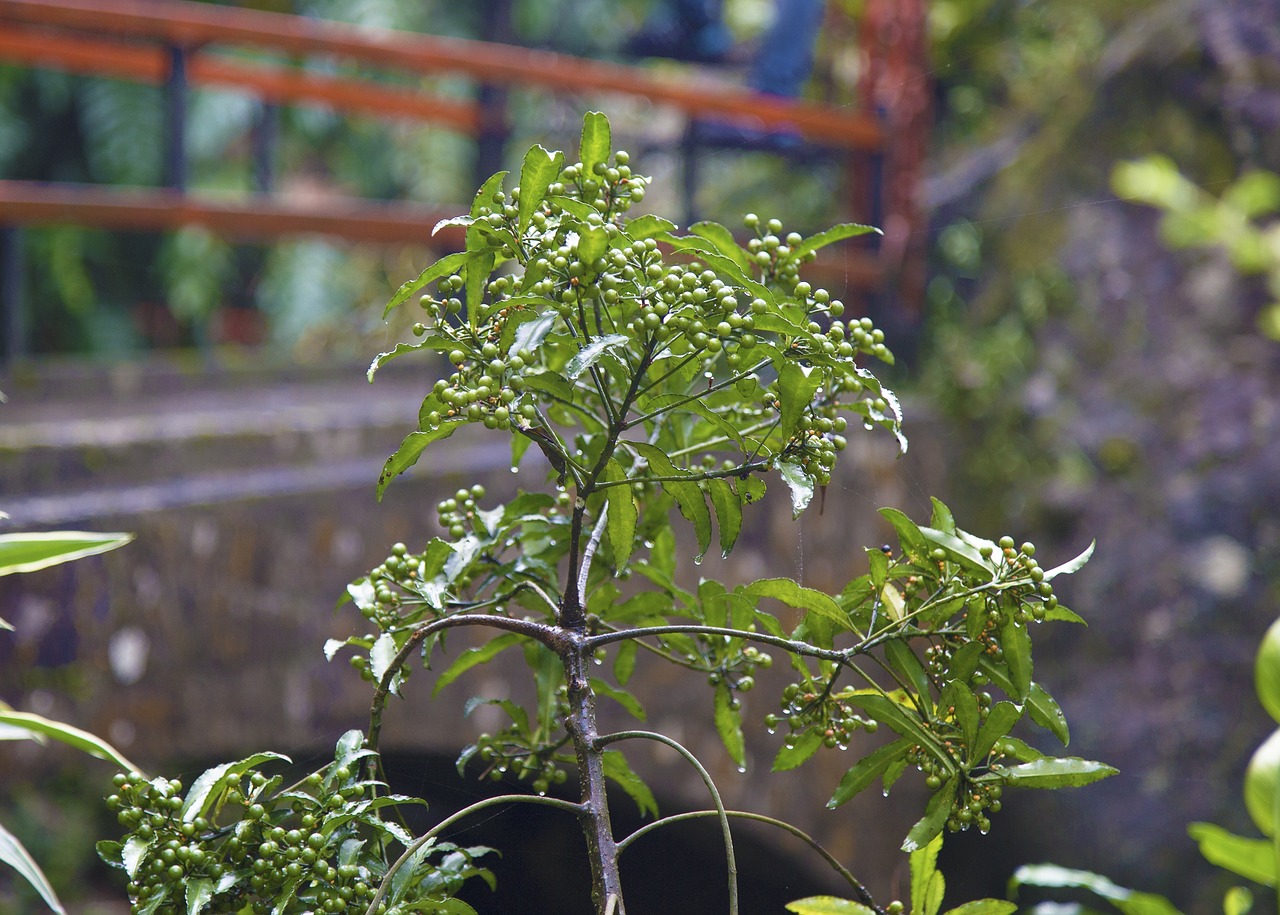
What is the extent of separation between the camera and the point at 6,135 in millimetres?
4262

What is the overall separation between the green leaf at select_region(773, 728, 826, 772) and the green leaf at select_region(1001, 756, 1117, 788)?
11 cm

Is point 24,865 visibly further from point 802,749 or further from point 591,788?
point 802,749

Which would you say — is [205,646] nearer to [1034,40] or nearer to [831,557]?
[831,557]

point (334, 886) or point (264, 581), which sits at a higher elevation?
point (334, 886)

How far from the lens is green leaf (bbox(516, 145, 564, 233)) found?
1.89 ft

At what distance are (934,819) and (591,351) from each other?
300 millimetres

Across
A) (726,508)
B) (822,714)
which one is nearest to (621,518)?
(726,508)

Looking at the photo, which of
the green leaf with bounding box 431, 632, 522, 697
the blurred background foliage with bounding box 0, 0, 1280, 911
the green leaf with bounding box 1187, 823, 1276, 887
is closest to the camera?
the green leaf with bounding box 1187, 823, 1276, 887

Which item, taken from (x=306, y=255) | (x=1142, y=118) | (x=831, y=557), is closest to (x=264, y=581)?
(x=831, y=557)

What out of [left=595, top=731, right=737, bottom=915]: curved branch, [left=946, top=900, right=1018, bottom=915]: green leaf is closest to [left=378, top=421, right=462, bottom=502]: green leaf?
[left=595, top=731, right=737, bottom=915]: curved branch

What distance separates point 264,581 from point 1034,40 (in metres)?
2.48

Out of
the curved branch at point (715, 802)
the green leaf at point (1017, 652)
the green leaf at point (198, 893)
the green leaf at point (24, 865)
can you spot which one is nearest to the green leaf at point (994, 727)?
the green leaf at point (1017, 652)

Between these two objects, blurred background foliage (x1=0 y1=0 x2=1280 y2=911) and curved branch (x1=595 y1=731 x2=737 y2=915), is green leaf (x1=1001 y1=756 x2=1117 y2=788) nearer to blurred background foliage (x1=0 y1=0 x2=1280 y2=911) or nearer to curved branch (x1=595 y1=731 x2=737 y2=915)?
curved branch (x1=595 y1=731 x2=737 y2=915)

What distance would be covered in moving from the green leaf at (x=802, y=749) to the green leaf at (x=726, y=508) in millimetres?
121
